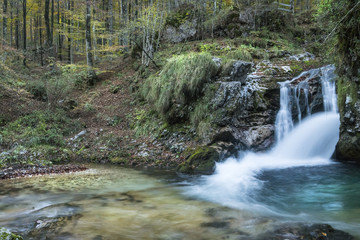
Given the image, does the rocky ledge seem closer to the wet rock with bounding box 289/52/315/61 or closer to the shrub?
the shrub

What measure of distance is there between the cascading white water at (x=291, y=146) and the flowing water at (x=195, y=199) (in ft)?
0.11

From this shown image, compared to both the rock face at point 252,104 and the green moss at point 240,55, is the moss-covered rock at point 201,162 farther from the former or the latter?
Answer: the green moss at point 240,55

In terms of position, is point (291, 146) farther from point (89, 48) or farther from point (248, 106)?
point (89, 48)

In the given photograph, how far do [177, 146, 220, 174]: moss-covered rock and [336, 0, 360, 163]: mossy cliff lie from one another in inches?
155

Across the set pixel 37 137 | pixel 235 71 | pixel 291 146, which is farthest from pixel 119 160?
pixel 291 146

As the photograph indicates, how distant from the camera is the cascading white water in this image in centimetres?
709

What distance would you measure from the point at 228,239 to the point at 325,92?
8218 mm

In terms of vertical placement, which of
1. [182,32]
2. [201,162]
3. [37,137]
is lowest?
[201,162]

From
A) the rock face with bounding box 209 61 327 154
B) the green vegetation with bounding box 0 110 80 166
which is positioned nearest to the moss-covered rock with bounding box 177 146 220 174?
the rock face with bounding box 209 61 327 154

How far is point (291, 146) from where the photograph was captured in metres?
8.83

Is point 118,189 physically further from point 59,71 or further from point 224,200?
point 59,71

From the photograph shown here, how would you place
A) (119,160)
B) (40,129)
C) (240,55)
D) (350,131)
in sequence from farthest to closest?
(240,55) → (40,129) → (119,160) → (350,131)

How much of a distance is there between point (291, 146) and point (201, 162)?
3.68 metres

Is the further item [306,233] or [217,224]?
[217,224]
